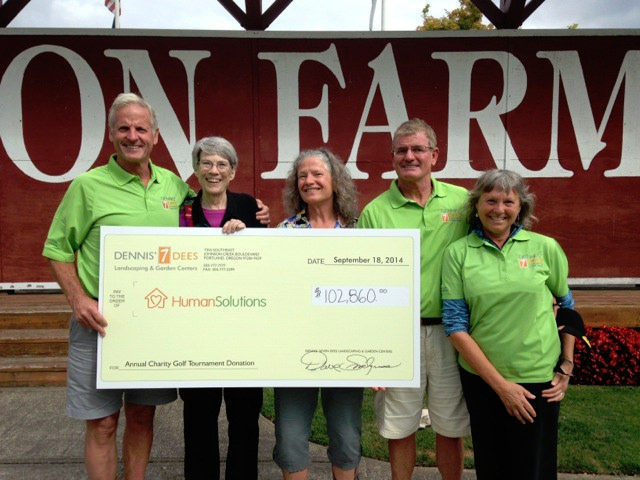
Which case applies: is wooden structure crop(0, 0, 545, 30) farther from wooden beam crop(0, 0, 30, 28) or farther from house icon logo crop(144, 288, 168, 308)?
house icon logo crop(144, 288, 168, 308)

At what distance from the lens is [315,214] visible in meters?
2.29

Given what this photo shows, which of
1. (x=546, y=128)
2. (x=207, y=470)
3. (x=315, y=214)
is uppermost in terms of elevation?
(x=546, y=128)

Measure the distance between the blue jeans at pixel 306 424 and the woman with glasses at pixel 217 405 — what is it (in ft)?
0.59

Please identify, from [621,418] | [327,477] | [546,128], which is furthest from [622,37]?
[327,477]

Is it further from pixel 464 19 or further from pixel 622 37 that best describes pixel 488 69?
pixel 464 19

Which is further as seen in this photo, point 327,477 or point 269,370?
point 327,477

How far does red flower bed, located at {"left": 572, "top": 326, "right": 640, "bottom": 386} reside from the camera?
439 centimetres

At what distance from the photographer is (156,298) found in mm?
2133

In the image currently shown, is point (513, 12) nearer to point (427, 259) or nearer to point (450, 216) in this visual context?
point (450, 216)

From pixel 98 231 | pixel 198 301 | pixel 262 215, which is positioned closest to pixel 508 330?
pixel 262 215

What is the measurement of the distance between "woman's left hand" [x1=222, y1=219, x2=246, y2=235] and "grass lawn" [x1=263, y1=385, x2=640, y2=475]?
1.89m

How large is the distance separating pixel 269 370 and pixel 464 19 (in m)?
24.5

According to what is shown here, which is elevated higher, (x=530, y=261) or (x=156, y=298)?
(x=530, y=261)

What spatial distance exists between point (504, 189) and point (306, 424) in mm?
1376
